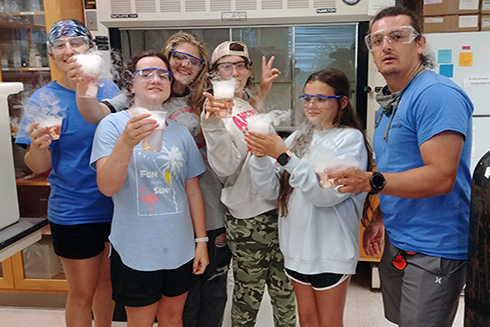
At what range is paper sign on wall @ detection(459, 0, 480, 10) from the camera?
9.34 ft

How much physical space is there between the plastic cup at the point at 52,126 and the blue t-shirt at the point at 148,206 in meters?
0.22

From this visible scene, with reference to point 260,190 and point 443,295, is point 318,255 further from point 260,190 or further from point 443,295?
point 443,295

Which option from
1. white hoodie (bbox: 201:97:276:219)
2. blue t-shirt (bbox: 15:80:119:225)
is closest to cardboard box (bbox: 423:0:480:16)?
white hoodie (bbox: 201:97:276:219)

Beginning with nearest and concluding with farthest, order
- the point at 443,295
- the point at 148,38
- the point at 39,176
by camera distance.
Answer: the point at 443,295 < the point at 39,176 < the point at 148,38

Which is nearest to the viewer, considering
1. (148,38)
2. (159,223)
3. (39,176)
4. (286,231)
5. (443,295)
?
(443,295)

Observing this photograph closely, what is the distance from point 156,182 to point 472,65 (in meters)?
2.52

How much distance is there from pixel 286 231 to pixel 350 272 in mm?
295

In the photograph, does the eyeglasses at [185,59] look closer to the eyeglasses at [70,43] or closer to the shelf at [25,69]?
the eyeglasses at [70,43]

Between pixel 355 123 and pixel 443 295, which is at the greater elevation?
pixel 355 123

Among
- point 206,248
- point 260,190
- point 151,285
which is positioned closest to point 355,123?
point 260,190

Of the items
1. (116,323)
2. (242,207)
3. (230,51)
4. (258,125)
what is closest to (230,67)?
(230,51)

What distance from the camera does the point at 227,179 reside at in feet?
5.75

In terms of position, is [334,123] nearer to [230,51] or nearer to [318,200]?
[318,200]

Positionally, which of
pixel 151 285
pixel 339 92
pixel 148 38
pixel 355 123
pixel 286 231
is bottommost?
pixel 151 285
